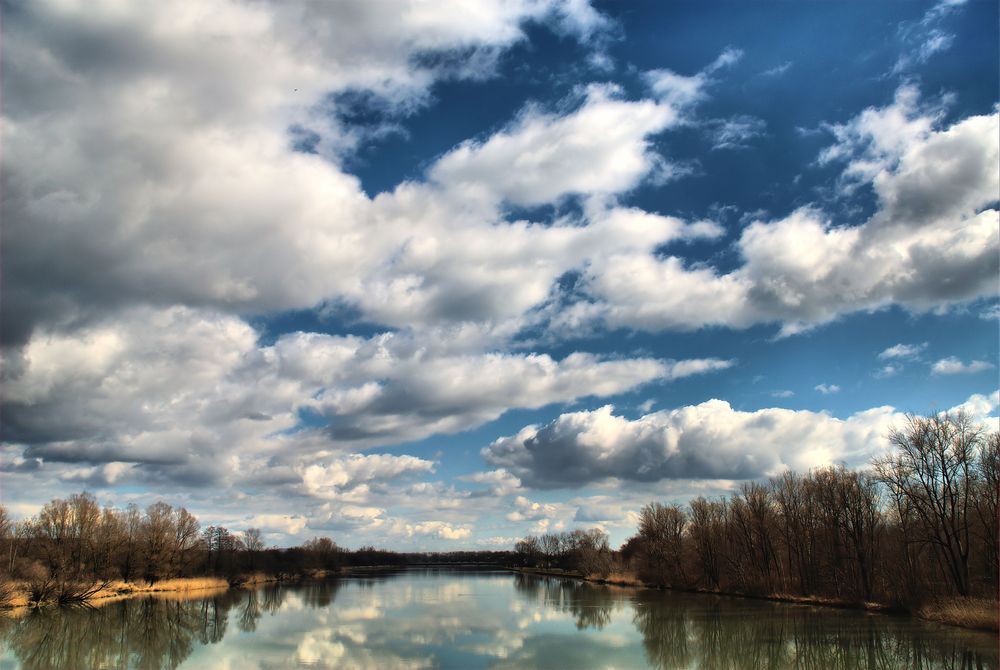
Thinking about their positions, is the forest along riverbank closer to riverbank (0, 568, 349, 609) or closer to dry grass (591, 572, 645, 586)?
riverbank (0, 568, 349, 609)

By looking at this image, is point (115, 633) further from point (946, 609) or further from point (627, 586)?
point (627, 586)

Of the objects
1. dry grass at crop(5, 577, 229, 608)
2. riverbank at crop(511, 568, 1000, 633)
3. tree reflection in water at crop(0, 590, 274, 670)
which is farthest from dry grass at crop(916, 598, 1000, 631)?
dry grass at crop(5, 577, 229, 608)

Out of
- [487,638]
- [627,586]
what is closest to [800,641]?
[487,638]

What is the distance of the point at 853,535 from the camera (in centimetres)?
5497

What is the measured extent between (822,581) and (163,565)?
70.4 m

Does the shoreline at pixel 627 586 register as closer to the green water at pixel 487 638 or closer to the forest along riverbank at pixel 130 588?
the forest along riverbank at pixel 130 588

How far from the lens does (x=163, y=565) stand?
258 feet

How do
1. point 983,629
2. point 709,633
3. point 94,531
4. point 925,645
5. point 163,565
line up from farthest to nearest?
1. point 163,565
2. point 94,531
3. point 709,633
4. point 983,629
5. point 925,645

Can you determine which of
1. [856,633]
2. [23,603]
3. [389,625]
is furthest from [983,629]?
[23,603]

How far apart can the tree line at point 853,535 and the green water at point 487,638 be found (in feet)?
21.9

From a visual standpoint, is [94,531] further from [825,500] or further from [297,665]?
[825,500]

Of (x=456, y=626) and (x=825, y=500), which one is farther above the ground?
(x=825, y=500)

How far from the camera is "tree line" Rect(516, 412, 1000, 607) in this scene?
43.0 m

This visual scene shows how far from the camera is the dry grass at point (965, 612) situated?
33.6 m
